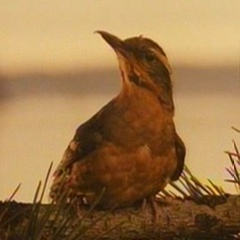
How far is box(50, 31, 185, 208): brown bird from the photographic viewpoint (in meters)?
0.55

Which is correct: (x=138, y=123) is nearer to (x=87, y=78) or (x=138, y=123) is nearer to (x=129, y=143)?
(x=129, y=143)

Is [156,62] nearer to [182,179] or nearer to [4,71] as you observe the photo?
[182,179]

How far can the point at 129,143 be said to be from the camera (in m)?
0.56

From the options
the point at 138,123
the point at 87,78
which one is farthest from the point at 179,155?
the point at 87,78

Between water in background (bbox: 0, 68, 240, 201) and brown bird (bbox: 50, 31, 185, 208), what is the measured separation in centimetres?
46

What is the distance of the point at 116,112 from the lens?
22.5 inches

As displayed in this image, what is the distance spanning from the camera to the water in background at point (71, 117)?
3.44ft

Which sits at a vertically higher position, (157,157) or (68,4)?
(68,4)

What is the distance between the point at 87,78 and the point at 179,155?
454mm

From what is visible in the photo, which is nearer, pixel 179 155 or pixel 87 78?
pixel 179 155

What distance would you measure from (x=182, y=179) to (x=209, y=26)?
0.46m

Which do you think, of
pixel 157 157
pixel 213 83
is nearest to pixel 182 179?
pixel 157 157

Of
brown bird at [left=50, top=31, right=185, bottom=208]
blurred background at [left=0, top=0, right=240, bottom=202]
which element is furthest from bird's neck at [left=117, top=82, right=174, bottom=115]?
blurred background at [left=0, top=0, right=240, bottom=202]

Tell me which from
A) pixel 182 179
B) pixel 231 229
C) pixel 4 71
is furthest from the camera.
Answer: pixel 4 71
